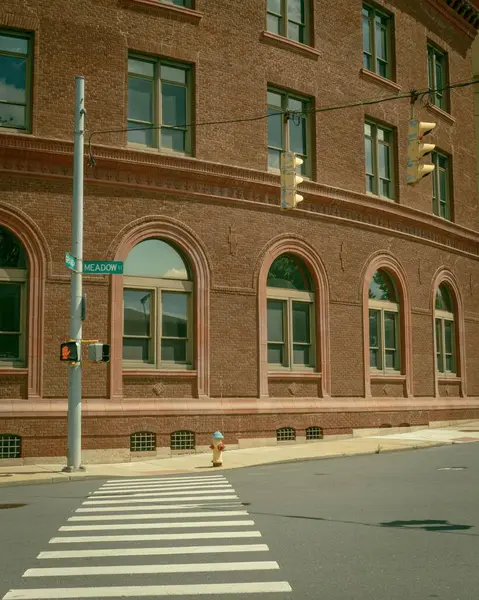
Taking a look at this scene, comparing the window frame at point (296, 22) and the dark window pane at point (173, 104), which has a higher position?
the window frame at point (296, 22)

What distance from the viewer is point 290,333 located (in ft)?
86.3

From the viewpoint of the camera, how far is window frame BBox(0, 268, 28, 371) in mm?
21453

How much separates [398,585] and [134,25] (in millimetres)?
19643

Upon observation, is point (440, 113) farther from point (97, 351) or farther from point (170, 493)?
Answer: point (170, 493)

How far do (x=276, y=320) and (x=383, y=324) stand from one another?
5.32 m

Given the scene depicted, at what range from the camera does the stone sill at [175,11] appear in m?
23.9

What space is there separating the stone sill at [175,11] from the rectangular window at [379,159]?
7956 mm

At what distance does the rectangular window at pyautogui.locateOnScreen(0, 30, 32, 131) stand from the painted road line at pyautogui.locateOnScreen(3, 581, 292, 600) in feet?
55.6

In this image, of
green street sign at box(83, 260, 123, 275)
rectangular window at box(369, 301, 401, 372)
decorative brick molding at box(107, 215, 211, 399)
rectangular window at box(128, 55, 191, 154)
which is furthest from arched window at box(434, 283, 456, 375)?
green street sign at box(83, 260, 123, 275)

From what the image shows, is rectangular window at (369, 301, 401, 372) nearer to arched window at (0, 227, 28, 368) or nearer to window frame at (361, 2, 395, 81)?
window frame at (361, 2, 395, 81)

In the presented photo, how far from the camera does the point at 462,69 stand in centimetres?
3559

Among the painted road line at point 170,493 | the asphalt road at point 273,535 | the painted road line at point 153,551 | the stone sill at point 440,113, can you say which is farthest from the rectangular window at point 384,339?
the painted road line at point 153,551

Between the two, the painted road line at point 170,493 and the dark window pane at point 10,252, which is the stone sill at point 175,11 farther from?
the painted road line at point 170,493

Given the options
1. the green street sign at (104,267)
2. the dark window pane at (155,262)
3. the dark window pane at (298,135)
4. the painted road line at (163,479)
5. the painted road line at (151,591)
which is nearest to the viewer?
the painted road line at (151,591)
